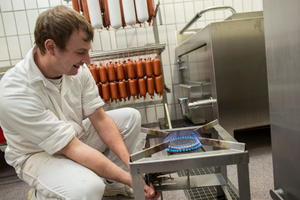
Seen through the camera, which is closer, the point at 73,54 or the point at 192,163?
the point at 192,163

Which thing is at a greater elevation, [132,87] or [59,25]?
[59,25]

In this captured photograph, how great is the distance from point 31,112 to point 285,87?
1.06m

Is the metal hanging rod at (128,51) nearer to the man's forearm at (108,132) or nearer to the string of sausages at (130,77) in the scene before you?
the string of sausages at (130,77)

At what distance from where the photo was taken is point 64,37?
943 mm

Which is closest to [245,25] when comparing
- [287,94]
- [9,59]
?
[287,94]

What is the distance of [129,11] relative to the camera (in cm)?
205

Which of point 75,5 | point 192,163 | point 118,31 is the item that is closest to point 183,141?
point 192,163

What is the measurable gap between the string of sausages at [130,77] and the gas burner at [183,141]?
4.20ft

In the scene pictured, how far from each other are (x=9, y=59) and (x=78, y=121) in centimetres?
231

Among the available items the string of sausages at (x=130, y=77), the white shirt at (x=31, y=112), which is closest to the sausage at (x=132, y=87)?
the string of sausages at (x=130, y=77)

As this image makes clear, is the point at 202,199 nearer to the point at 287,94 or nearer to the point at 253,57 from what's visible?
the point at 287,94

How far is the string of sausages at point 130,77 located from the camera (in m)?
2.13

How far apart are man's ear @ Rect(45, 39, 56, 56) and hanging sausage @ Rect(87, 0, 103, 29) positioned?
1215 millimetres

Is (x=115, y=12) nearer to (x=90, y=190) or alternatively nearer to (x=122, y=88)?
(x=122, y=88)
